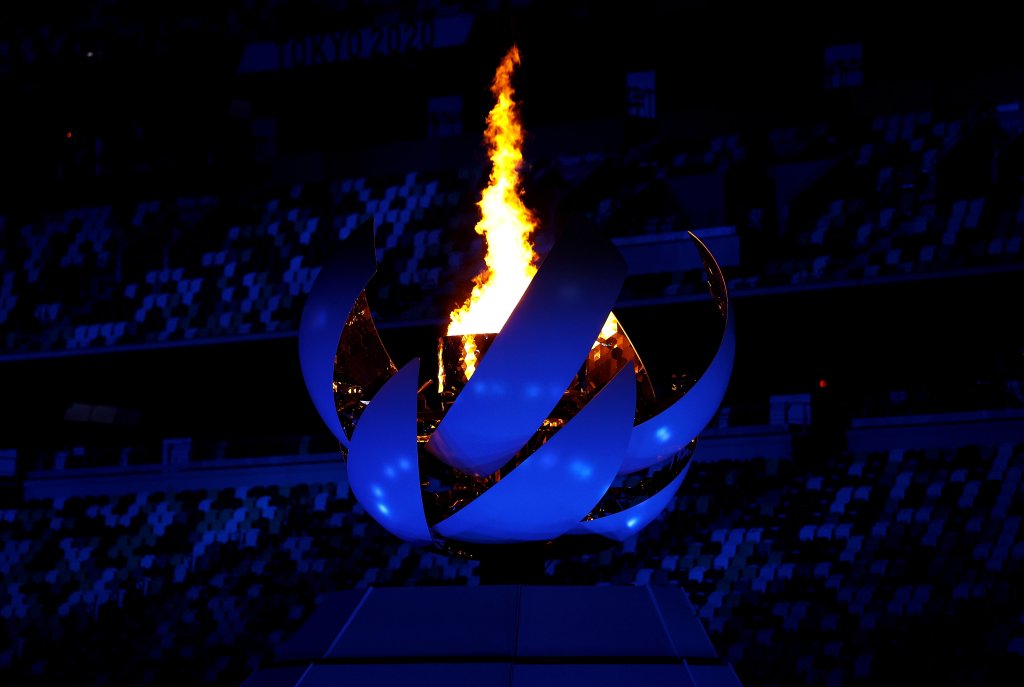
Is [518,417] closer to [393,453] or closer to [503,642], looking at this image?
[393,453]

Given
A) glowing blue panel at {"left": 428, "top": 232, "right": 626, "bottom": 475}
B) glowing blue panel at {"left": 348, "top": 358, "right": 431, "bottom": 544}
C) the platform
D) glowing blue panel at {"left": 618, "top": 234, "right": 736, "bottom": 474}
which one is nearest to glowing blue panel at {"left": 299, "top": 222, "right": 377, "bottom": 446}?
glowing blue panel at {"left": 348, "top": 358, "right": 431, "bottom": 544}

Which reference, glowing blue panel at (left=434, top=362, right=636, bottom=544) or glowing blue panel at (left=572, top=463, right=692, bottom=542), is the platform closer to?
glowing blue panel at (left=434, top=362, right=636, bottom=544)

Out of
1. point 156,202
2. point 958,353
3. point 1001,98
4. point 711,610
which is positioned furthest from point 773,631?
point 156,202

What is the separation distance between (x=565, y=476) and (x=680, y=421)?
115cm

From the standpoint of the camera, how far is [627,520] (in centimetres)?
736

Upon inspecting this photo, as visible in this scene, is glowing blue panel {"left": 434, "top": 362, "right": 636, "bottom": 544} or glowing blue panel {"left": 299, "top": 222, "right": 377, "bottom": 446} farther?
glowing blue panel {"left": 299, "top": 222, "right": 377, "bottom": 446}

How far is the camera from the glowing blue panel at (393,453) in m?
6.54

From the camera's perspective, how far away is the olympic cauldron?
632 cm

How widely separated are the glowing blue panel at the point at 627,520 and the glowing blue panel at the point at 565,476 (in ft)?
2.08

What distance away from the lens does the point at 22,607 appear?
1959 centimetres

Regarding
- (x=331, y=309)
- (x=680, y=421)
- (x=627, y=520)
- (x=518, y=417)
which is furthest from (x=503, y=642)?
(x=331, y=309)

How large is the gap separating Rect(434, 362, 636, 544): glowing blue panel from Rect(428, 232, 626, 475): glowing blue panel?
20cm

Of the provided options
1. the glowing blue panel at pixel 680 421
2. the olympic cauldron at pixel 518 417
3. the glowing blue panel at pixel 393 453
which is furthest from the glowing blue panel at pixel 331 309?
the glowing blue panel at pixel 680 421

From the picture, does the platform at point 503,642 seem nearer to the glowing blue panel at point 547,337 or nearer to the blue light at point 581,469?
the blue light at point 581,469
